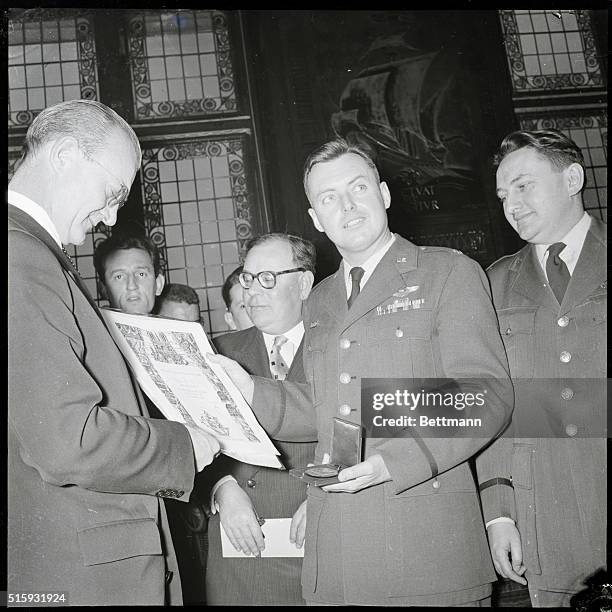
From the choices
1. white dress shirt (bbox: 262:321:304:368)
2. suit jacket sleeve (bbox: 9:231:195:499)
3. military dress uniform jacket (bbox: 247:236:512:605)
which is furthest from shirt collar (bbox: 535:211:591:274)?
suit jacket sleeve (bbox: 9:231:195:499)

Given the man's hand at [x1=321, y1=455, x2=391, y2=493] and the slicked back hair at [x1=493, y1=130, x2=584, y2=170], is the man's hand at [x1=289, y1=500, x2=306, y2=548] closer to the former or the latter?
the man's hand at [x1=321, y1=455, x2=391, y2=493]

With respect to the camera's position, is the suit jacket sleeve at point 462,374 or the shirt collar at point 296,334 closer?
the suit jacket sleeve at point 462,374

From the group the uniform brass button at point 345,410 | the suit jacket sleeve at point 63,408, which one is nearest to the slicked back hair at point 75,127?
the suit jacket sleeve at point 63,408

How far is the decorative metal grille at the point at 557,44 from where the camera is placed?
2.07 metres

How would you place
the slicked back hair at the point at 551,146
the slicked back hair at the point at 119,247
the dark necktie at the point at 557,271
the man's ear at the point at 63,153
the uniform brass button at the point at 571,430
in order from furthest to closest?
the slicked back hair at the point at 119,247, the slicked back hair at the point at 551,146, the dark necktie at the point at 557,271, the uniform brass button at the point at 571,430, the man's ear at the point at 63,153

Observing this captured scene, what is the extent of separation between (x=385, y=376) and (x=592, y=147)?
1.13 m

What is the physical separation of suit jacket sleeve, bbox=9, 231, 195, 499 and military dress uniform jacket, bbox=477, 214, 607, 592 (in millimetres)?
907

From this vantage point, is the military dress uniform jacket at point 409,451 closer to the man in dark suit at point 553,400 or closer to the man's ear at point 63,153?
the man in dark suit at point 553,400

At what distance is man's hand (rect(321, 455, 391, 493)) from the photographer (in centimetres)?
134

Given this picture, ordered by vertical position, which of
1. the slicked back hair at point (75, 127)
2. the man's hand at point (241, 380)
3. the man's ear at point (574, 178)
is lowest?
the man's hand at point (241, 380)

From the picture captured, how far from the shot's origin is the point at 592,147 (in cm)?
198

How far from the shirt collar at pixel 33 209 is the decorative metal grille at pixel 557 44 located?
5.65 ft

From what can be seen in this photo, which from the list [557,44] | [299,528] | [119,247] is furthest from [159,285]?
[557,44]

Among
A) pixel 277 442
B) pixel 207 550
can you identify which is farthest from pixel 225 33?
pixel 207 550
